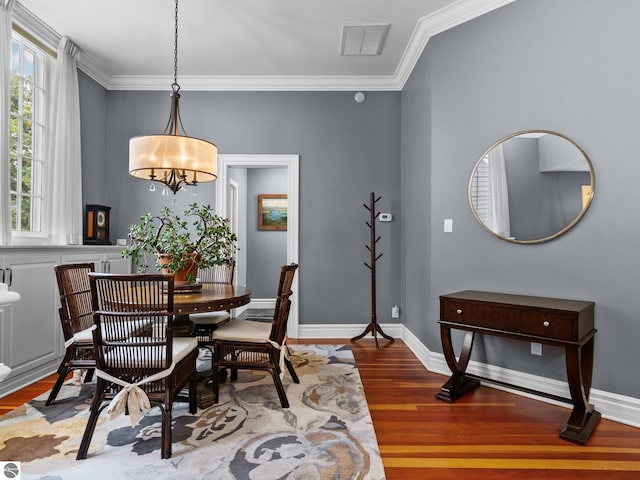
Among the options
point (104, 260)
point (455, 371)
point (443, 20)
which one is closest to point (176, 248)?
point (104, 260)

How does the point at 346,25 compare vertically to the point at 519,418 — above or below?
above

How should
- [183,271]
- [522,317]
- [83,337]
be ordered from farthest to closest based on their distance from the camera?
1. [183,271]
2. [83,337]
3. [522,317]

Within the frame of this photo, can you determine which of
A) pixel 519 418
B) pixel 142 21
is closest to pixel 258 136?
pixel 142 21

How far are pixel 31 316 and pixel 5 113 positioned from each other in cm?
161

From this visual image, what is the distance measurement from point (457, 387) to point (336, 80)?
3493 millimetres

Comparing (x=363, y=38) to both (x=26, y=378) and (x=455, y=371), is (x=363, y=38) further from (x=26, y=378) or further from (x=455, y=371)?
(x=26, y=378)

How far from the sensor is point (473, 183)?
3.05m

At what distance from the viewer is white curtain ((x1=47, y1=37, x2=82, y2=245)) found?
3508mm

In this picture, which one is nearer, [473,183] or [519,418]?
[519,418]

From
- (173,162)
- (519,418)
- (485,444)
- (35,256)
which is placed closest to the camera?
(485,444)

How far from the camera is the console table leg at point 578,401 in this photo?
2.15m

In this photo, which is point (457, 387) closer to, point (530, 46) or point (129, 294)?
point (129, 294)

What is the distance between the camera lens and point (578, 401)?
2.24 metres

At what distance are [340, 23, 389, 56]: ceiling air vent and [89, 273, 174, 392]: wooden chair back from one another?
2871mm
